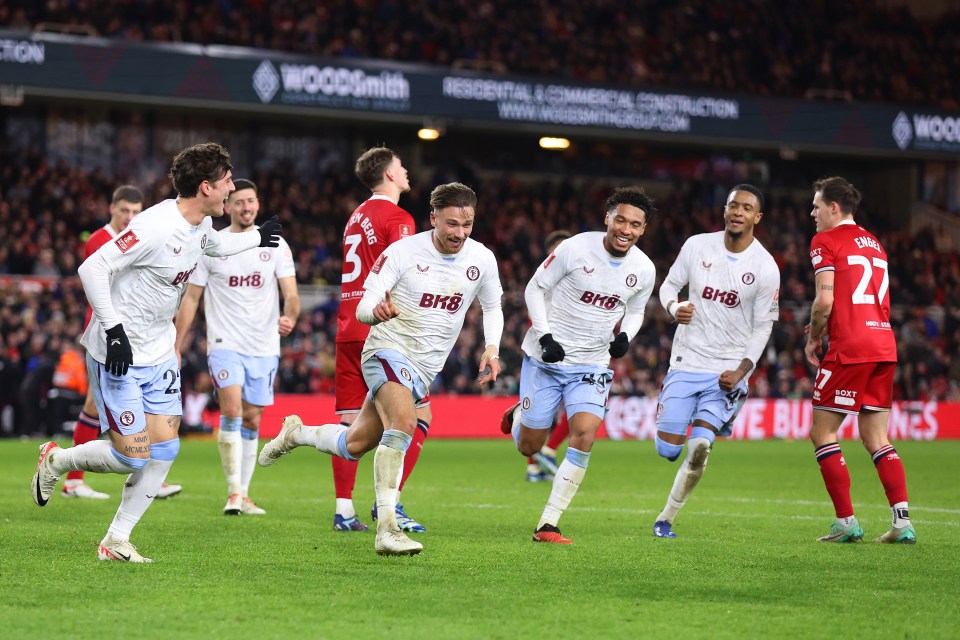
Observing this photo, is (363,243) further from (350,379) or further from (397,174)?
(350,379)

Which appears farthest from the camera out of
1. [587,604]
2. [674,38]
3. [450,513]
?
[674,38]

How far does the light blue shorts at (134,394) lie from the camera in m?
7.00

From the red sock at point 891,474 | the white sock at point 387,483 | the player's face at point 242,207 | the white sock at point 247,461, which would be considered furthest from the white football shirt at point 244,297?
the red sock at point 891,474

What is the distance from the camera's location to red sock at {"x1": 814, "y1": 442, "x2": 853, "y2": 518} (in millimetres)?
8602

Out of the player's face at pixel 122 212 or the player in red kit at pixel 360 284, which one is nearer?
the player in red kit at pixel 360 284

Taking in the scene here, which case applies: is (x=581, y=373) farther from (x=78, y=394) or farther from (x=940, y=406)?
(x=940, y=406)

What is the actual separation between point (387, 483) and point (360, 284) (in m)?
2.01

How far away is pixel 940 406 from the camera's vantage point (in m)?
26.6

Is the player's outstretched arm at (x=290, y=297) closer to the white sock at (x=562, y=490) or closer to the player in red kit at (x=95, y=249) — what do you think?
the player in red kit at (x=95, y=249)

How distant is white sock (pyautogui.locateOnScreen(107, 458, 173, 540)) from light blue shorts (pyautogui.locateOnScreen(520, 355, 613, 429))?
106 inches

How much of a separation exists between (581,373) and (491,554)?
1711 mm

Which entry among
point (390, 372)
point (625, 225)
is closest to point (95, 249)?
point (390, 372)

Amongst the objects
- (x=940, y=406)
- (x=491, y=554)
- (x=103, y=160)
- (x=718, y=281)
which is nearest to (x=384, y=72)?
(x=103, y=160)

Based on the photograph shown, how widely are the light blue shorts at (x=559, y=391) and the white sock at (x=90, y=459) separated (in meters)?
2.91
